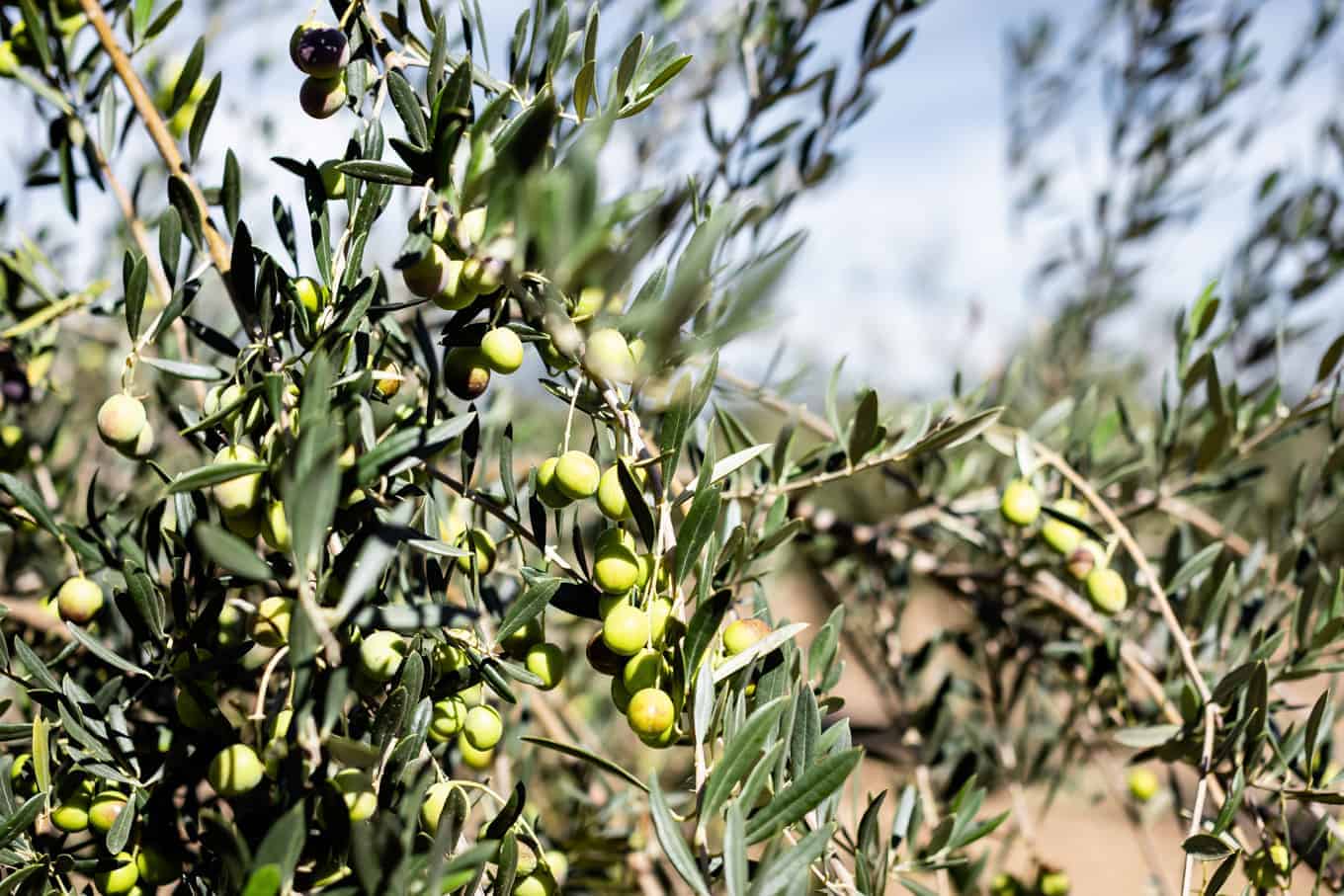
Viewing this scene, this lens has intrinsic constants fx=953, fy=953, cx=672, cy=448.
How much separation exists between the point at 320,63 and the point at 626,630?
0.39 m

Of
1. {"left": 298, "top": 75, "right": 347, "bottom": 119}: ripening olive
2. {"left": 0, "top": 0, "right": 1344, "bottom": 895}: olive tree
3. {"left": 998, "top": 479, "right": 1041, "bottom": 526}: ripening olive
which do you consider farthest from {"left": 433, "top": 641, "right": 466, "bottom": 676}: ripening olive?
{"left": 998, "top": 479, "right": 1041, "bottom": 526}: ripening olive

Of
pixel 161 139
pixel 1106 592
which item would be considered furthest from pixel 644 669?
pixel 1106 592

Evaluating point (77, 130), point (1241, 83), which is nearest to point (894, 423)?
point (77, 130)

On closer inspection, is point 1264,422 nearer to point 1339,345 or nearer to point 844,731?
point 1339,345

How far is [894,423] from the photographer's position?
1187 mm

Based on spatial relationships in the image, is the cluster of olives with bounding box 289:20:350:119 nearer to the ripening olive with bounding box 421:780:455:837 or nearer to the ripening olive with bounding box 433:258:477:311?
the ripening olive with bounding box 433:258:477:311

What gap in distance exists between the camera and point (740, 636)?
604 millimetres

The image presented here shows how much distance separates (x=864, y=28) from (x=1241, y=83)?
113cm

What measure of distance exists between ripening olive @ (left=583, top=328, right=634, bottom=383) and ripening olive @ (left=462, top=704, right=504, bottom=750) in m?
0.24

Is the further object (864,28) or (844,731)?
(864,28)

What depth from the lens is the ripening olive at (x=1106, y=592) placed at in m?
0.99

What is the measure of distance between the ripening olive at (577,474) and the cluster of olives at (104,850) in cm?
35

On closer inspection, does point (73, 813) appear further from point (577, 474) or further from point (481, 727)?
point (577, 474)

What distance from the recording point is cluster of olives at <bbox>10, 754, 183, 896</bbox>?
595 millimetres
